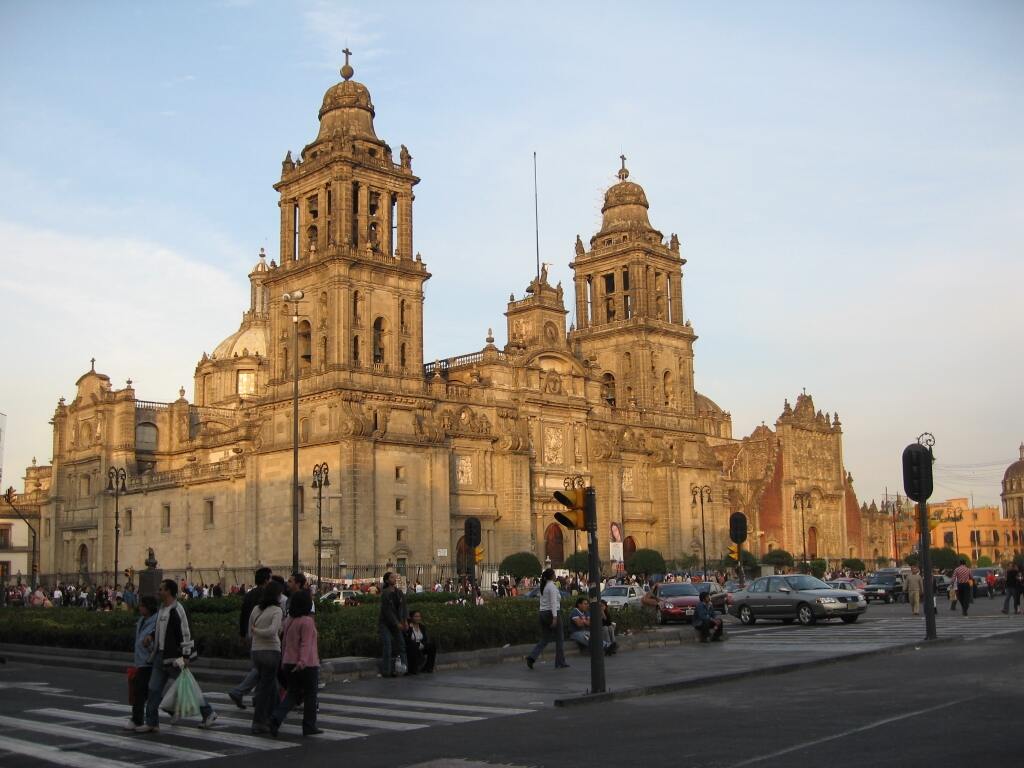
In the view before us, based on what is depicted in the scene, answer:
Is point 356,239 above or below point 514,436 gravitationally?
above

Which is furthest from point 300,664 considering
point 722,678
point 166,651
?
point 722,678

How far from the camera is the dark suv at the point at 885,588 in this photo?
51.3 meters

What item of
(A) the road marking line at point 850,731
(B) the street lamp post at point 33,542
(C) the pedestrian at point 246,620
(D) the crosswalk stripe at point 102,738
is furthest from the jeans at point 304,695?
(B) the street lamp post at point 33,542

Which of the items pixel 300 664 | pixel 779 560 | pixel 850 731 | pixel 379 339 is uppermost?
pixel 379 339

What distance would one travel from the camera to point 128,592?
44000mm

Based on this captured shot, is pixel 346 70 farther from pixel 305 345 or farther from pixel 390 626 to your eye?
pixel 390 626

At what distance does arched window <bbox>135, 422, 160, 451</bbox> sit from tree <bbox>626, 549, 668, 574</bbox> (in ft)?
114

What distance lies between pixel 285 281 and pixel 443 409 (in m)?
10.8

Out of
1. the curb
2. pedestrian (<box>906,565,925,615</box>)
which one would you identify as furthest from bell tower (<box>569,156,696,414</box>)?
the curb

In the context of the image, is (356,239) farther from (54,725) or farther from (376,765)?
(376,765)

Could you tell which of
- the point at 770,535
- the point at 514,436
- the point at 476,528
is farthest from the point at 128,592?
the point at 770,535

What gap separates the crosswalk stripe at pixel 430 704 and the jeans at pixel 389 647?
2.15 meters

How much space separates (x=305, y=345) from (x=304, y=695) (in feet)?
158

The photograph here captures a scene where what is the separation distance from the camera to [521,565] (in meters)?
60.1
